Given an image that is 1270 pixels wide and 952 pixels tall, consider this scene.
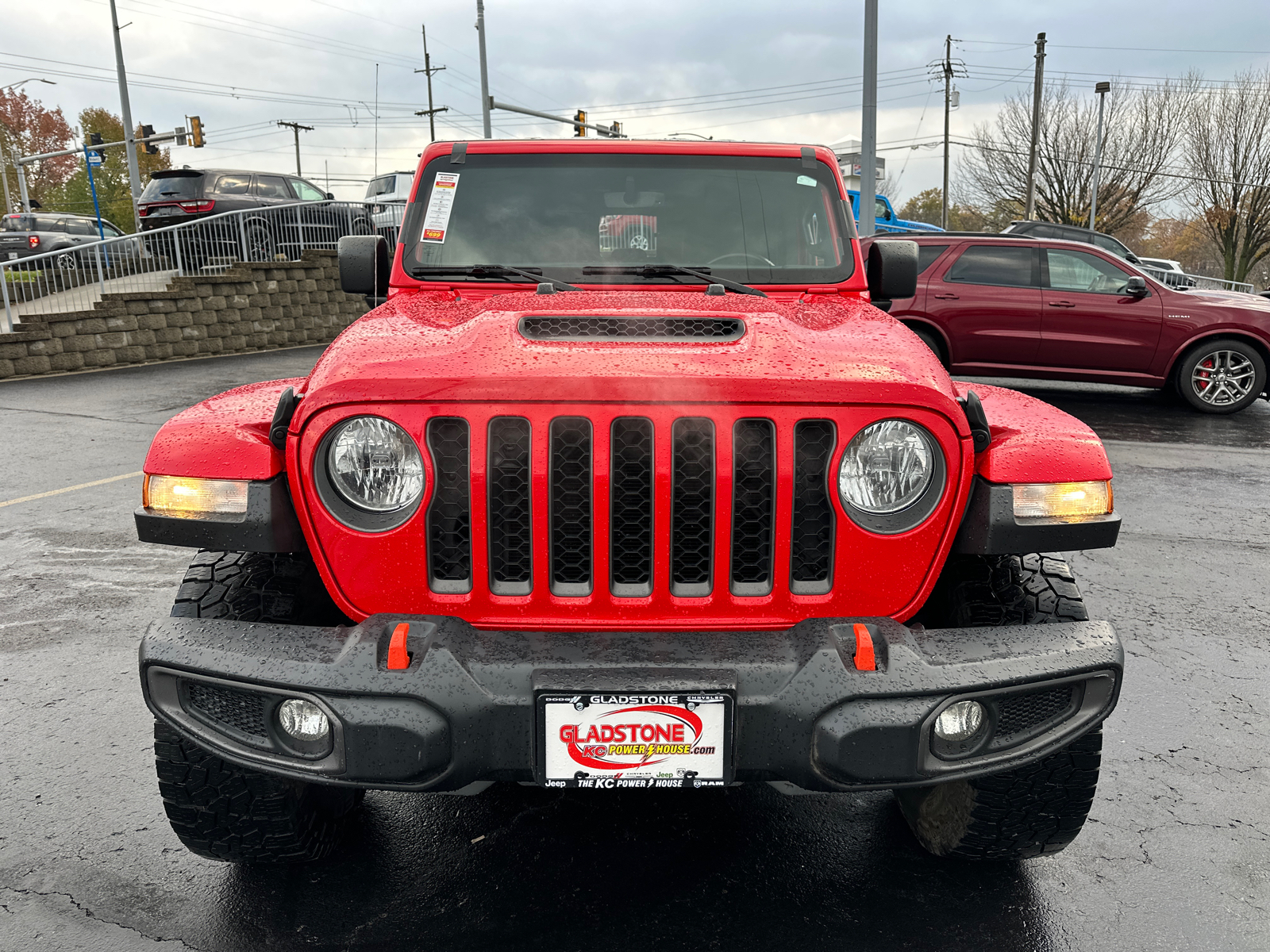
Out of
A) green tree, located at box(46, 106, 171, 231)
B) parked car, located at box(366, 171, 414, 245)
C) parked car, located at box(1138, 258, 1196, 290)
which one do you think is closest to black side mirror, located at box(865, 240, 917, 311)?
parked car, located at box(366, 171, 414, 245)

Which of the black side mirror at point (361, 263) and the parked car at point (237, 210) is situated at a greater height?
the parked car at point (237, 210)

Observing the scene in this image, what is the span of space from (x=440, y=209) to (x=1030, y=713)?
2432 mm

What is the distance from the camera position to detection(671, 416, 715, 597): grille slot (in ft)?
6.62

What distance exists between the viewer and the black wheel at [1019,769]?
223 cm

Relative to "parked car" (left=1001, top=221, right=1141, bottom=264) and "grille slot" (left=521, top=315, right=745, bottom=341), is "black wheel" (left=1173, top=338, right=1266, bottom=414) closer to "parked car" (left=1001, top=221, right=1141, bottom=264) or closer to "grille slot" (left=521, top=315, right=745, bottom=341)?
"grille slot" (left=521, top=315, right=745, bottom=341)

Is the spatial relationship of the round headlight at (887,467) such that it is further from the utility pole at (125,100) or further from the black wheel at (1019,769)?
the utility pole at (125,100)

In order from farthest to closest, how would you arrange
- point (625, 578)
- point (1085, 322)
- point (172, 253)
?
point (172, 253) → point (1085, 322) → point (625, 578)

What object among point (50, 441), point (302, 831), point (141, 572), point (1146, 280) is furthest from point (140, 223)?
point (302, 831)

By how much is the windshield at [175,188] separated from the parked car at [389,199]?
10.3 feet

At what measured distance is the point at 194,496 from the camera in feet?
7.07

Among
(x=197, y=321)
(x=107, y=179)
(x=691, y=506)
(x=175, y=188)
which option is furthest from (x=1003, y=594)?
(x=107, y=179)

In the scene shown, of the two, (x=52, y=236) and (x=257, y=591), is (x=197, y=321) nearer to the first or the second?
(x=52, y=236)

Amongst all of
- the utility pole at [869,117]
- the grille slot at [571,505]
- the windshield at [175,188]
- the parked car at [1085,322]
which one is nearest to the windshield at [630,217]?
the grille slot at [571,505]

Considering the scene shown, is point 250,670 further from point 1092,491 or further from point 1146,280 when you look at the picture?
point 1146,280
